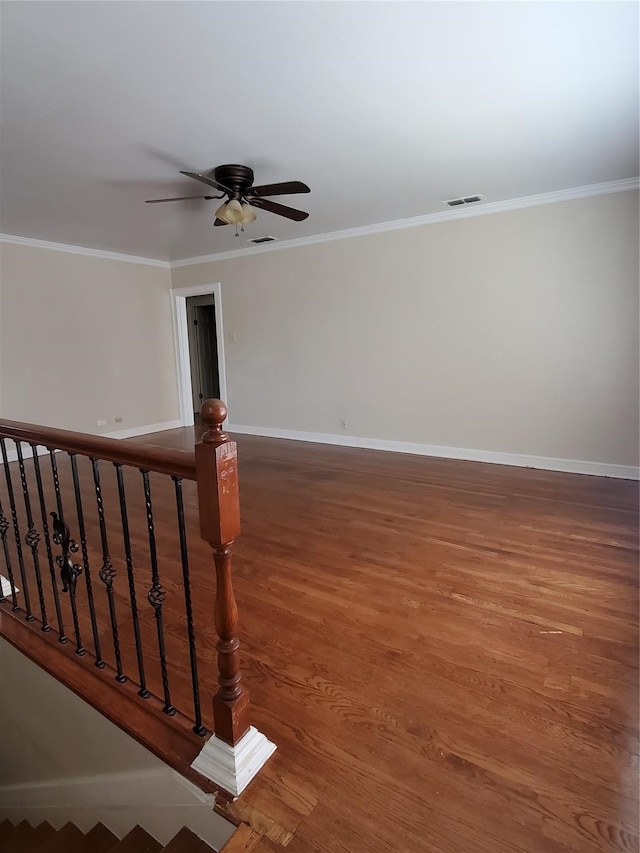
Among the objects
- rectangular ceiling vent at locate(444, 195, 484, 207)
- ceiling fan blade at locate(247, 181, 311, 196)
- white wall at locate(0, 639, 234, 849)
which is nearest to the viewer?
white wall at locate(0, 639, 234, 849)

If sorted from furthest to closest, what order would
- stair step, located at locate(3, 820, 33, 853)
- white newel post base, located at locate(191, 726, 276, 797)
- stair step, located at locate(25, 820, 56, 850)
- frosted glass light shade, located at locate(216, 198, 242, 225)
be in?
frosted glass light shade, located at locate(216, 198, 242, 225)
stair step, located at locate(3, 820, 33, 853)
stair step, located at locate(25, 820, 56, 850)
white newel post base, located at locate(191, 726, 276, 797)

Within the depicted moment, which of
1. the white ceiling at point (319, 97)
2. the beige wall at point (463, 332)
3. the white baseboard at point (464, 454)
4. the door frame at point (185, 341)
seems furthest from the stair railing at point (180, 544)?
the door frame at point (185, 341)

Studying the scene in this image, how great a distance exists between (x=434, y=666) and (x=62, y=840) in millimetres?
1702

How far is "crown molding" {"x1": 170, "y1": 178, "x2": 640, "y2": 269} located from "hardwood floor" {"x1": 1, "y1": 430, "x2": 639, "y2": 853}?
2463 mm

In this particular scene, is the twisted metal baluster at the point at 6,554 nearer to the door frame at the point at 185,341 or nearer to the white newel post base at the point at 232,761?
the white newel post base at the point at 232,761

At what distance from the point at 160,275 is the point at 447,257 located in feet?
13.4

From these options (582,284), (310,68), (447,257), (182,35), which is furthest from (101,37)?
(582,284)

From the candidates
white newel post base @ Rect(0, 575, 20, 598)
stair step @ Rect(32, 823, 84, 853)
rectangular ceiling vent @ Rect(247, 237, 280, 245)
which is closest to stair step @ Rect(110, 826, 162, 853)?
stair step @ Rect(32, 823, 84, 853)

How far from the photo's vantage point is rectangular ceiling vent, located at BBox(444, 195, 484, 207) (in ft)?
13.2

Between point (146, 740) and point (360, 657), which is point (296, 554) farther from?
point (146, 740)

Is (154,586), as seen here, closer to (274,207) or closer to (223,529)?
(223,529)

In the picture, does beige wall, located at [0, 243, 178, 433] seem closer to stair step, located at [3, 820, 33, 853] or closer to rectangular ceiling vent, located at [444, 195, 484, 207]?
stair step, located at [3, 820, 33, 853]

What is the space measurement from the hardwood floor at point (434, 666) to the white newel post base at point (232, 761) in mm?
38

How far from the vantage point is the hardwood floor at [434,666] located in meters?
1.24
